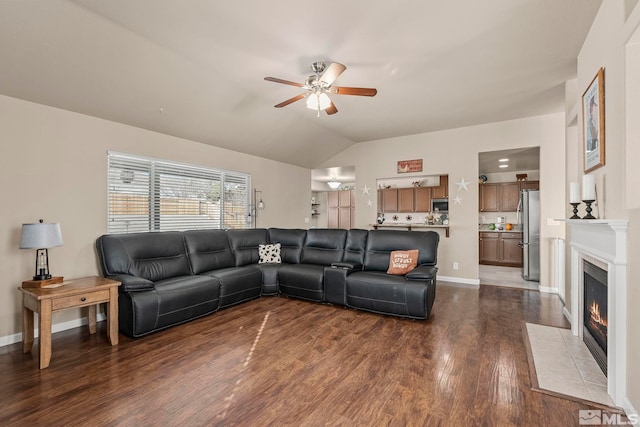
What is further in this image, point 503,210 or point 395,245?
point 503,210

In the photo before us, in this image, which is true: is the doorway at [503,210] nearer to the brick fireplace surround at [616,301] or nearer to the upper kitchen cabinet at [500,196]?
the upper kitchen cabinet at [500,196]

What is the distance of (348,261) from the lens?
467 centimetres

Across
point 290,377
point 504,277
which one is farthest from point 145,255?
point 504,277

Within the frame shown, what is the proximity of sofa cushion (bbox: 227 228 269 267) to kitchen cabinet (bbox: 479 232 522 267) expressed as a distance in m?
5.99

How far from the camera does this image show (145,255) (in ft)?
12.3

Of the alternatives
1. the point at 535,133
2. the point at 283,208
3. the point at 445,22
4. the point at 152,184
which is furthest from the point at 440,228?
the point at 152,184

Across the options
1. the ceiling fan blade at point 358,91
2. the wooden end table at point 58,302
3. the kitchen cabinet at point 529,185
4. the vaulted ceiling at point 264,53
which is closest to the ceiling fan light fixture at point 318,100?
the ceiling fan blade at point 358,91

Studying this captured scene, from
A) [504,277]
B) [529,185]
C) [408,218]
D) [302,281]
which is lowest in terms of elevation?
[504,277]

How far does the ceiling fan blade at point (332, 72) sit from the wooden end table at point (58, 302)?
9.66ft

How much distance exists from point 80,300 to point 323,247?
322cm

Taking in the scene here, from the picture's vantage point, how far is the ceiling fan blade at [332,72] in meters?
2.76

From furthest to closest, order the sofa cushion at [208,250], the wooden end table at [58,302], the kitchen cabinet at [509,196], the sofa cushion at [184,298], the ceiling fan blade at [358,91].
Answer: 1. the kitchen cabinet at [509,196]
2. the sofa cushion at [208,250]
3. the sofa cushion at [184,298]
4. the ceiling fan blade at [358,91]
5. the wooden end table at [58,302]

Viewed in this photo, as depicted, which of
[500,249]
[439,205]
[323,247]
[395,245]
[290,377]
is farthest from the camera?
[500,249]

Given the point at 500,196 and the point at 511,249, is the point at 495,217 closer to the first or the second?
the point at 500,196
